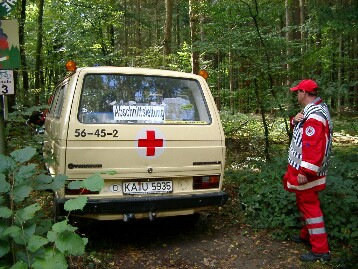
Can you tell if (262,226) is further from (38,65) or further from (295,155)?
(38,65)

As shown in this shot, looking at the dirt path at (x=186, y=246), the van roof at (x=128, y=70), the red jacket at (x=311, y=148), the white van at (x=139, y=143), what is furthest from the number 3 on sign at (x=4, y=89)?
the red jacket at (x=311, y=148)

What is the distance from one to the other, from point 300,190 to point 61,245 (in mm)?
2922

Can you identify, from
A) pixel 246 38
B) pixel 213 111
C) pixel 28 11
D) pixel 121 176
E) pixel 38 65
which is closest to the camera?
pixel 121 176

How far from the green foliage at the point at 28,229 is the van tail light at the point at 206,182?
2013mm

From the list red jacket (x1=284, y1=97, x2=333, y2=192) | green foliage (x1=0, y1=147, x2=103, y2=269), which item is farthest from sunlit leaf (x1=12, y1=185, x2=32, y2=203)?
red jacket (x1=284, y1=97, x2=333, y2=192)

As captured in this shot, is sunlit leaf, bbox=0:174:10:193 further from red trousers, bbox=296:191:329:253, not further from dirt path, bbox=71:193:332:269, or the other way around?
red trousers, bbox=296:191:329:253

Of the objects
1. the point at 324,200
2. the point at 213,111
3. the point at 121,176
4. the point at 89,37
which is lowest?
the point at 324,200

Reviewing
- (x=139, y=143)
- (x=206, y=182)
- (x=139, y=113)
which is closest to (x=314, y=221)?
(x=206, y=182)

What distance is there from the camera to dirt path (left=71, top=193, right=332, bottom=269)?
13.2 ft

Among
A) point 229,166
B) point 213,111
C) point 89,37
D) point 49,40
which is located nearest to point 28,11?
point 49,40

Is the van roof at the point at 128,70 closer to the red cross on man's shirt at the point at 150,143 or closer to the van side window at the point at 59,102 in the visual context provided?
the van side window at the point at 59,102

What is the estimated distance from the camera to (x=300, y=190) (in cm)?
418

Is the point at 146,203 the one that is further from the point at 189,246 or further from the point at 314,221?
the point at 314,221

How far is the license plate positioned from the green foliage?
1429 millimetres
